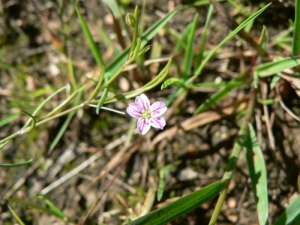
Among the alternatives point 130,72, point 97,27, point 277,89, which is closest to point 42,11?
point 97,27

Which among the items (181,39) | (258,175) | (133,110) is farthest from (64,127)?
(258,175)

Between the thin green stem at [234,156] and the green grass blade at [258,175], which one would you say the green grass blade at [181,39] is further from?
the green grass blade at [258,175]

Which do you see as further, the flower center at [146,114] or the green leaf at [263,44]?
the green leaf at [263,44]

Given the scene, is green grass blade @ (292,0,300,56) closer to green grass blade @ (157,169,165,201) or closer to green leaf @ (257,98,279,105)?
green leaf @ (257,98,279,105)

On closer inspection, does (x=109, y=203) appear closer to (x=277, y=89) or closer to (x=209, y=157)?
(x=209, y=157)

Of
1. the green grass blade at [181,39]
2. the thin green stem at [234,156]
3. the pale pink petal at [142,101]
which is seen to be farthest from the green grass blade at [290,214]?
the green grass blade at [181,39]

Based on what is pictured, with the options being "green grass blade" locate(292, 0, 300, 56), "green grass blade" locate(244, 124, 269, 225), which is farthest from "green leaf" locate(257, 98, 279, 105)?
"green grass blade" locate(292, 0, 300, 56)

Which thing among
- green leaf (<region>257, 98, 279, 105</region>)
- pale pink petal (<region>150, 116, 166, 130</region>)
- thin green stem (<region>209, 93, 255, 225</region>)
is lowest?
thin green stem (<region>209, 93, 255, 225</region>)
